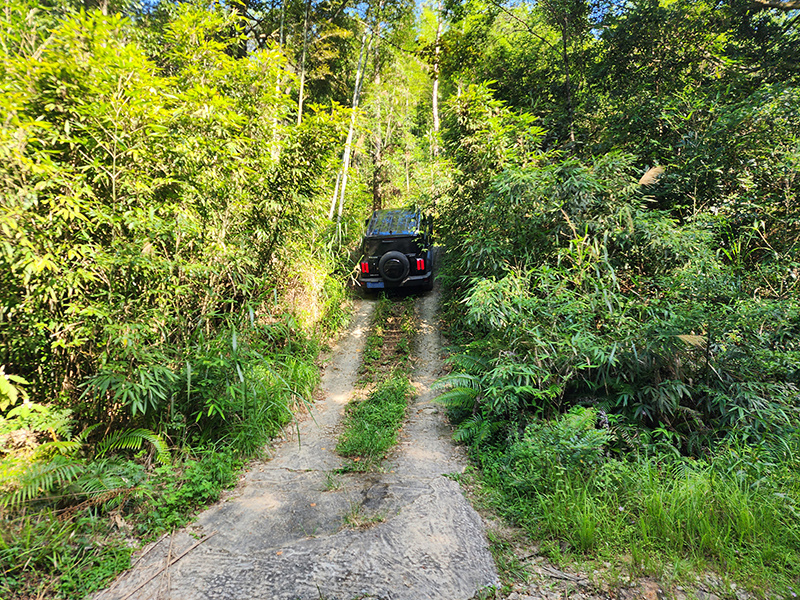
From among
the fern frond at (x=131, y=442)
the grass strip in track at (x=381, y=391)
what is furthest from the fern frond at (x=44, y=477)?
the grass strip in track at (x=381, y=391)

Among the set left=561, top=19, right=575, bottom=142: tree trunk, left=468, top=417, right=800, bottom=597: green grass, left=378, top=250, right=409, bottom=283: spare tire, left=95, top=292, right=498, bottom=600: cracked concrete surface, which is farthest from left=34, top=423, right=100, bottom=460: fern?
left=561, top=19, right=575, bottom=142: tree trunk

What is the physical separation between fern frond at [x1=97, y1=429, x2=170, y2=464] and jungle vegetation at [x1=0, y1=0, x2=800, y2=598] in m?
0.02

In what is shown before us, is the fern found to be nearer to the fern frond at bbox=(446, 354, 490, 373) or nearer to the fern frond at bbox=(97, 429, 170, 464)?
the fern frond at bbox=(97, 429, 170, 464)

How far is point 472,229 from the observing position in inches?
234

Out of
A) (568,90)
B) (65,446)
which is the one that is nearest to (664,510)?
(65,446)

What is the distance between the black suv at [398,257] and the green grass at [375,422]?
2.63m

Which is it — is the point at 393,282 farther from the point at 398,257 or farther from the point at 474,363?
the point at 474,363

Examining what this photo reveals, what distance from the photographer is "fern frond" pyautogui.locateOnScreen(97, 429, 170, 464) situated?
115 inches

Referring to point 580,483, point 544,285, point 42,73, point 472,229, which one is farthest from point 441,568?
point 472,229

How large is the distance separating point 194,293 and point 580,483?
12.6 feet

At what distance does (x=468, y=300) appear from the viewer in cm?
429

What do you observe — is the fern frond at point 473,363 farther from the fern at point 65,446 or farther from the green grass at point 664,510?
the fern at point 65,446

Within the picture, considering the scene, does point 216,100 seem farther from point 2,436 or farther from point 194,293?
point 2,436

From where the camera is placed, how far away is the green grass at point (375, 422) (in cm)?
376
